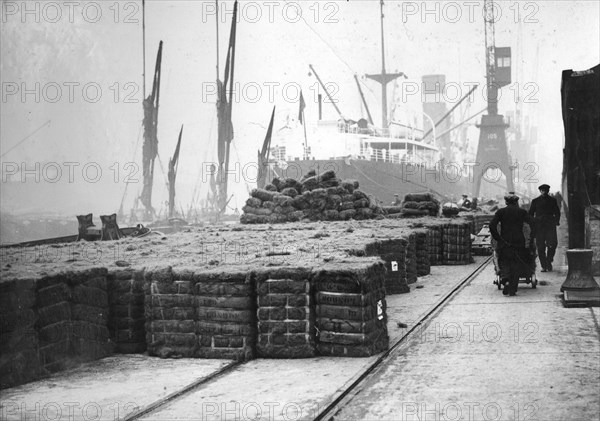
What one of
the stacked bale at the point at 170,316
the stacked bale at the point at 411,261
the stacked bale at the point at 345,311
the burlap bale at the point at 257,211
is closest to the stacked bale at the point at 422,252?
the stacked bale at the point at 411,261

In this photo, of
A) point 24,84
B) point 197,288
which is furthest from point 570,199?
point 24,84

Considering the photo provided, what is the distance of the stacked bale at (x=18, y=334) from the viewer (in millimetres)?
6242

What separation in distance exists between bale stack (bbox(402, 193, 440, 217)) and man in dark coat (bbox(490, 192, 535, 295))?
11.6 meters

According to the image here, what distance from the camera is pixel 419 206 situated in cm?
2433

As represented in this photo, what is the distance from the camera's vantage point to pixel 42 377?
21.7 ft

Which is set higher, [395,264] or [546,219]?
[546,219]

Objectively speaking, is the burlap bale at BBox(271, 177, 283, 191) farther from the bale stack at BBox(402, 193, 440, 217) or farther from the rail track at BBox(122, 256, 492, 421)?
the rail track at BBox(122, 256, 492, 421)

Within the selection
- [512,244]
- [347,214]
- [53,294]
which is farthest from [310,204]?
[53,294]

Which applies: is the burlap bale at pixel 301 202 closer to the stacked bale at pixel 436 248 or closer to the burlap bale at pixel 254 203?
the burlap bale at pixel 254 203

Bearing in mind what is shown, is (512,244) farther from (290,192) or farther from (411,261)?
(290,192)

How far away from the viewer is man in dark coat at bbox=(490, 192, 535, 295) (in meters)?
12.3

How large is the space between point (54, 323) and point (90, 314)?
1.87ft

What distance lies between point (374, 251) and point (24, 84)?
21.7 feet

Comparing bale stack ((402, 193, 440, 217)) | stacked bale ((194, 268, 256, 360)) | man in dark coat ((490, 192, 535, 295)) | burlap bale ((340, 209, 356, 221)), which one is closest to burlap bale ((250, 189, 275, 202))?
burlap bale ((340, 209, 356, 221))
